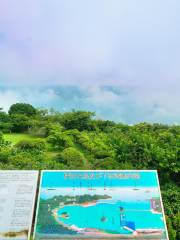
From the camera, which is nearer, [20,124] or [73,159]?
[73,159]

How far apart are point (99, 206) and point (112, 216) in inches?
13.1

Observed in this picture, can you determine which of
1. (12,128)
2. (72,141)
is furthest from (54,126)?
(12,128)

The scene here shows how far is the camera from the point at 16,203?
5.05 meters

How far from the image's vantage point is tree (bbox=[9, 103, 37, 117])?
20766 mm

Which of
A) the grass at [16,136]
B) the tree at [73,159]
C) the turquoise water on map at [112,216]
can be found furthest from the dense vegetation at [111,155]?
the turquoise water on map at [112,216]

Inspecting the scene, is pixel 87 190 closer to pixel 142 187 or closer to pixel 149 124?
pixel 142 187

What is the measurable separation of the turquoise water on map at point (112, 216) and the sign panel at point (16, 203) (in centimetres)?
69

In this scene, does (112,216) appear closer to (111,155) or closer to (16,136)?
(111,155)

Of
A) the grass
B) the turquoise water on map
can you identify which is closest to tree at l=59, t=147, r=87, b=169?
the turquoise water on map

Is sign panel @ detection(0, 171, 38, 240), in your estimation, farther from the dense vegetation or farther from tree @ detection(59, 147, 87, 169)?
tree @ detection(59, 147, 87, 169)

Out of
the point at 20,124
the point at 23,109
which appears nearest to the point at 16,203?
the point at 20,124

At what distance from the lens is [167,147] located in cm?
977

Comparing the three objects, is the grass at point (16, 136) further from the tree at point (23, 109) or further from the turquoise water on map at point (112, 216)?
the turquoise water on map at point (112, 216)

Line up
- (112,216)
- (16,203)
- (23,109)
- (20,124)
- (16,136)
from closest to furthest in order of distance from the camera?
(112,216)
(16,203)
(16,136)
(20,124)
(23,109)
